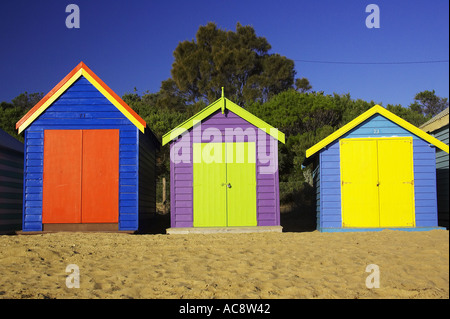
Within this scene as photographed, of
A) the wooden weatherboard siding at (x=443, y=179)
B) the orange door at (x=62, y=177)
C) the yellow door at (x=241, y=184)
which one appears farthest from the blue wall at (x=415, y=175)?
the orange door at (x=62, y=177)

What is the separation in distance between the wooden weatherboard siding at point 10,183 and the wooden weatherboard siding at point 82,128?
1.07m

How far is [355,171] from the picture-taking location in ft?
35.8

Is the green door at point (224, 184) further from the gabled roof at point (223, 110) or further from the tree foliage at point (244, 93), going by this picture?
the tree foliage at point (244, 93)

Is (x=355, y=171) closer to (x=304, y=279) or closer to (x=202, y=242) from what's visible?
(x=202, y=242)

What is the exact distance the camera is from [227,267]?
6.13 metres

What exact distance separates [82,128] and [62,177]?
1.32 metres

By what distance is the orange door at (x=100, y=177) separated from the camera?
34.8 feet

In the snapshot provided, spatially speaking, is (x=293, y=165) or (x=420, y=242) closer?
(x=420, y=242)

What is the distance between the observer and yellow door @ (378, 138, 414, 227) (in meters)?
10.7

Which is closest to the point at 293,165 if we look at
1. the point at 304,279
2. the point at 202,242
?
the point at 202,242

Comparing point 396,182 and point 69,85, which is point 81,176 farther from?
point 396,182

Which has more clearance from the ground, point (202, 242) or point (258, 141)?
point (258, 141)

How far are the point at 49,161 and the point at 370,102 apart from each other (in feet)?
76.7

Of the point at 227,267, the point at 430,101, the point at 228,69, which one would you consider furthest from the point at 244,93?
the point at 227,267
